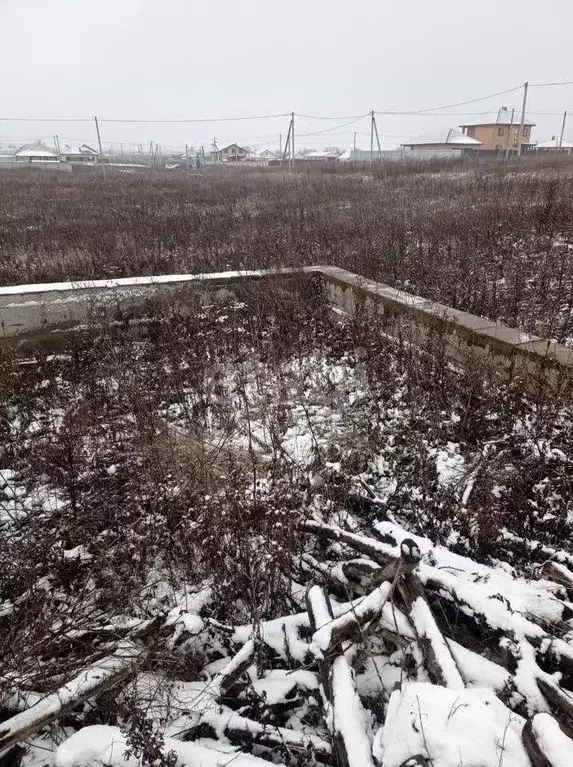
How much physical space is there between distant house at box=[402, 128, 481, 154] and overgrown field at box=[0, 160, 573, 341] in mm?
46950

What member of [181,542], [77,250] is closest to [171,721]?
[181,542]

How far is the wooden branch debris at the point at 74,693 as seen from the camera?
6.04 feet

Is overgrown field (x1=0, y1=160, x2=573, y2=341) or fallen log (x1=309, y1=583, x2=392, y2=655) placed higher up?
overgrown field (x1=0, y1=160, x2=573, y2=341)

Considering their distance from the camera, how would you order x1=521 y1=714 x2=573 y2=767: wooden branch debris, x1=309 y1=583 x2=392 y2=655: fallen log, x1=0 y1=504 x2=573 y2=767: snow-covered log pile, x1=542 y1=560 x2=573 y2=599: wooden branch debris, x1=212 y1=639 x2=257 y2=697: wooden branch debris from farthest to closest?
x1=542 y1=560 x2=573 y2=599: wooden branch debris < x1=212 y1=639 x2=257 y2=697: wooden branch debris < x1=309 y1=583 x2=392 y2=655: fallen log < x1=0 y1=504 x2=573 y2=767: snow-covered log pile < x1=521 y1=714 x2=573 y2=767: wooden branch debris

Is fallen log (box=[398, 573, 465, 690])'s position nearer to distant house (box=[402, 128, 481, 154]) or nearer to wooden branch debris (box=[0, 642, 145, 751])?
wooden branch debris (box=[0, 642, 145, 751])

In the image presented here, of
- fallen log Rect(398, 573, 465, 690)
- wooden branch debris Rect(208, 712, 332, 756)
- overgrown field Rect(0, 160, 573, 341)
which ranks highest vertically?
overgrown field Rect(0, 160, 573, 341)

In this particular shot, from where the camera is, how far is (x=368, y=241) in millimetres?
9961

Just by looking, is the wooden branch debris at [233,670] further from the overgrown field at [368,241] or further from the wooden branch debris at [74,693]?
the overgrown field at [368,241]

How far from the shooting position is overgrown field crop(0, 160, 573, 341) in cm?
737

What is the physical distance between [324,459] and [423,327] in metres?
2.35

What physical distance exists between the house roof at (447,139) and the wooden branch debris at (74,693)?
66.7 metres

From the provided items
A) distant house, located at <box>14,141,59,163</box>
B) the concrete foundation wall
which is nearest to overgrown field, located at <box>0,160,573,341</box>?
the concrete foundation wall

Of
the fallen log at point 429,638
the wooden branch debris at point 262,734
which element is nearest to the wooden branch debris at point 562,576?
the fallen log at point 429,638

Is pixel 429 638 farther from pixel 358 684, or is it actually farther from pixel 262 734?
pixel 262 734
